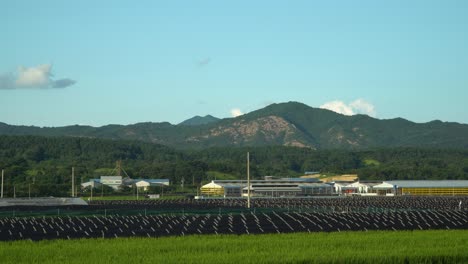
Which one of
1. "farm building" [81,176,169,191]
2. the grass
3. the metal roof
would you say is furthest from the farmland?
"farm building" [81,176,169,191]

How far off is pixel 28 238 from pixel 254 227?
1378cm

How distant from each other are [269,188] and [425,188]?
26843 millimetres

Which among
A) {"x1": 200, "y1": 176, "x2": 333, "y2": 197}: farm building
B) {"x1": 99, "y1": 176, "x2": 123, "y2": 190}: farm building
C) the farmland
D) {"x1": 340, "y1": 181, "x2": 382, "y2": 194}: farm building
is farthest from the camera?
{"x1": 99, "y1": 176, "x2": 123, "y2": 190}: farm building

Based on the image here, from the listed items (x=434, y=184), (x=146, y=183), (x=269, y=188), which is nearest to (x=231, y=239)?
(x=434, y=184)

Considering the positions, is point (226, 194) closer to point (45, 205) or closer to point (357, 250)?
point (45, 205)

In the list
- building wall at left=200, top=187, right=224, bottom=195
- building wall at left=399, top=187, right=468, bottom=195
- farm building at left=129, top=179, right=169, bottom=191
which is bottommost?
building wall at left=399, top=187, right=468, bottom=195

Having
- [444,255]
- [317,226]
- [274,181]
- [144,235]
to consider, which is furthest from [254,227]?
[274,181]

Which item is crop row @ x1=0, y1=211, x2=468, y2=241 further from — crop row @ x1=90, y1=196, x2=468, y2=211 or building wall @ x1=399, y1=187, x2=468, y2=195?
building wall @ x1=399, y1=187, x2=468, y2=195

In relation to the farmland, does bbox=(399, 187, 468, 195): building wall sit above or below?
below

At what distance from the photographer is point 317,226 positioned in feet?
163

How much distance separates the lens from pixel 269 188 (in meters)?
145

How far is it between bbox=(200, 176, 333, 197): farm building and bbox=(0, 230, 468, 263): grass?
316 feet

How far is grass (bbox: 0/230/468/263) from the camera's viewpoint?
101ft

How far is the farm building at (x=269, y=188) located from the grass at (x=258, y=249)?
96446mm
